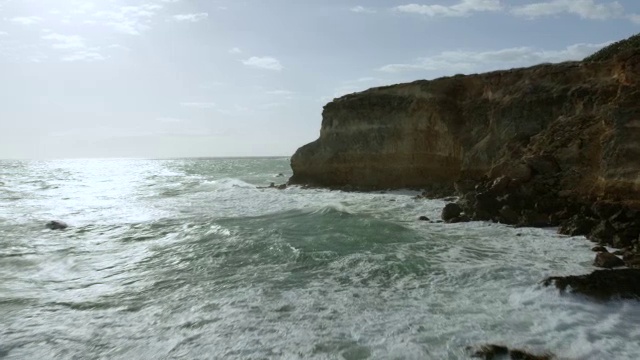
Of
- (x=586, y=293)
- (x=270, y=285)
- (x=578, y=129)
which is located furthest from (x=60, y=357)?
(x=578, y=129)

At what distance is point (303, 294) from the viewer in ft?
26.4

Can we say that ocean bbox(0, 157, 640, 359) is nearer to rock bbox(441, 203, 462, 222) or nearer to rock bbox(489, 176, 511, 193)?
rock bbox(441, 203, 462, 222)

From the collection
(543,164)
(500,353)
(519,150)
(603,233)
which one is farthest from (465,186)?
(500,353)

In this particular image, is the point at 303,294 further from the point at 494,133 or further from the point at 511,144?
the point at 494,133

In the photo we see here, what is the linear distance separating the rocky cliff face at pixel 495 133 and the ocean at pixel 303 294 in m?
3.00

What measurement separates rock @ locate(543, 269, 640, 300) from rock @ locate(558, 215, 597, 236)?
4541mm

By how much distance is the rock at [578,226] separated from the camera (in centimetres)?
1191

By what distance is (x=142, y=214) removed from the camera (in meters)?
20.6

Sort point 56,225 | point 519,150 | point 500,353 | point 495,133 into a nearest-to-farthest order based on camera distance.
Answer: point 500,353, point 56,225, point 519,150, point 495,133

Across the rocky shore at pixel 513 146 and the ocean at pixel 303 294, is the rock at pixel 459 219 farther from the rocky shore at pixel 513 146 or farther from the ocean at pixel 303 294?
the ocean at pixel 303 294

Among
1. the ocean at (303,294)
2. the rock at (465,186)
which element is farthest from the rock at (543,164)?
the rock at (465,186)

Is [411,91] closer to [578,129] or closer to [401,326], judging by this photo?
[578,129]

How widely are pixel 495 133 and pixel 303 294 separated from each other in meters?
16.3

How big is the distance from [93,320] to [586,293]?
7711 millimetres
